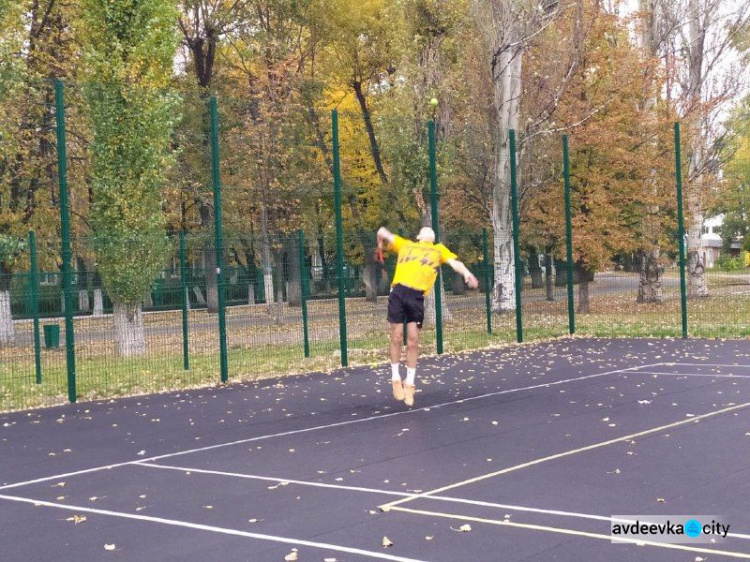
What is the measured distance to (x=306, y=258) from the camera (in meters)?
16.7

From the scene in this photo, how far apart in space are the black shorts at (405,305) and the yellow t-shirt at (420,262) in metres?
0.06

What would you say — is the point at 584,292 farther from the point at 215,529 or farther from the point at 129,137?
the point at 215,529

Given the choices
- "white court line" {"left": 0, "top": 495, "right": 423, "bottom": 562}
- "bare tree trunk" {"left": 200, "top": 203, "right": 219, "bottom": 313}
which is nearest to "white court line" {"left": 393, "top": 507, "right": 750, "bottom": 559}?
"white court line" {"left": 0, "top": 495, "right": 423, "bottom": 562}

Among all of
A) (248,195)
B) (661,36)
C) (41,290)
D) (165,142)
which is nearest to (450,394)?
(41,290)

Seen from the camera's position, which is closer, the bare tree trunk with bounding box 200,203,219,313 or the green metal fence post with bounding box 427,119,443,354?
the bare tree trunk with bounding box 200,203,219,313

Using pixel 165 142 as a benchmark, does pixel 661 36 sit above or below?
above

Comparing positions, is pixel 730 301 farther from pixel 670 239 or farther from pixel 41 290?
pixel 41 290

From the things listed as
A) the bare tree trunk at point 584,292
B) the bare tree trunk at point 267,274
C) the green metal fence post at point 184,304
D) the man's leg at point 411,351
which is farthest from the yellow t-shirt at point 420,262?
the bare tree trunk at point 584,292

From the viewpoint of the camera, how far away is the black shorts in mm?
10445

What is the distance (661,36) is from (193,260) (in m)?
20.5

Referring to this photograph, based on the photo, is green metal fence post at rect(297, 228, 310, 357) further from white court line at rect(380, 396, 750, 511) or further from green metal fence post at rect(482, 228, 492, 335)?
white court line at rect(380, 396, 750, 511)

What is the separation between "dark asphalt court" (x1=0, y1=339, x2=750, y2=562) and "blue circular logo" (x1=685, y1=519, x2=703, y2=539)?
0.15m

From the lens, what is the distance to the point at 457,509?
6141 millimetres

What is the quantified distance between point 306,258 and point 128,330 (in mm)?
3442
